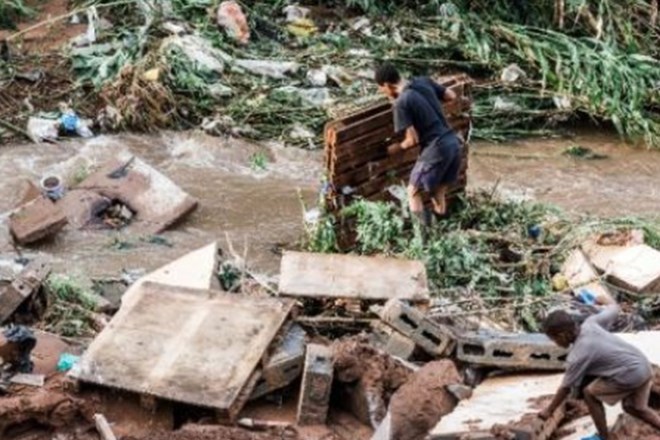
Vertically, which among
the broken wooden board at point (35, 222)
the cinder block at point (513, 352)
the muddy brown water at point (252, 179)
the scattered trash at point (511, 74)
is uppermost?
the cinder block at point (513, 352)

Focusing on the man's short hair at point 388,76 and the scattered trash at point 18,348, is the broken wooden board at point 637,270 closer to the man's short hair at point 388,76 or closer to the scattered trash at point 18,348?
the man's short hair at point 388,76

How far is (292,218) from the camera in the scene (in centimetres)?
900

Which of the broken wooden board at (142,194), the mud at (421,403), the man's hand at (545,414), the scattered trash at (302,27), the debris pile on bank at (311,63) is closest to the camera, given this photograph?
the man's hand at (545,414)

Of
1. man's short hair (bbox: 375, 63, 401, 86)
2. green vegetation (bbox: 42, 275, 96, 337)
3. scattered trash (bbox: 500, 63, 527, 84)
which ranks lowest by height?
green vegetation (bbox: 42, 275, 96, 337)

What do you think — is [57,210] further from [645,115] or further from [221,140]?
[645,115]

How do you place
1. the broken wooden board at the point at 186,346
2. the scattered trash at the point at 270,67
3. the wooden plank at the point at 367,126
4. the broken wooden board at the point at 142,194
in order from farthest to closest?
the scattered trash at the point at 270,67
the broken wooden board at the point at 142,194
the wooden plank at the point at 367,126
the broken wooden board at the point at 186,346

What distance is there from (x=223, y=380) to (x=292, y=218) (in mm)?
3306

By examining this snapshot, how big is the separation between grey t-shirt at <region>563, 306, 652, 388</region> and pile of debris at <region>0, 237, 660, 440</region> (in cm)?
41

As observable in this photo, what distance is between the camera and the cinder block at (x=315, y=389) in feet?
18.6

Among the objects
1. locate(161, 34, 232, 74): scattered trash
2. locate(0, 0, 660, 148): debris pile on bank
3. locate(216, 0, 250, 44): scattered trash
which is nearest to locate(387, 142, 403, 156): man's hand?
locate(0, 0, 660, 148): debris pile on bank

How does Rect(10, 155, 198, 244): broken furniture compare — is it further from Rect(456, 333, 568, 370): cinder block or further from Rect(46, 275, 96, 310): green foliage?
Rect(456, 333, 568, 370): cinder block

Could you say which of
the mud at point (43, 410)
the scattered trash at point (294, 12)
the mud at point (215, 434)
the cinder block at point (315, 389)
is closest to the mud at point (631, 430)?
the cinder block at point (315, 389)

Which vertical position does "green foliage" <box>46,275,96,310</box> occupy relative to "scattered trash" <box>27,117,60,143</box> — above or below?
above

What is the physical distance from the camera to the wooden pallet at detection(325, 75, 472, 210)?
24.3 ft
